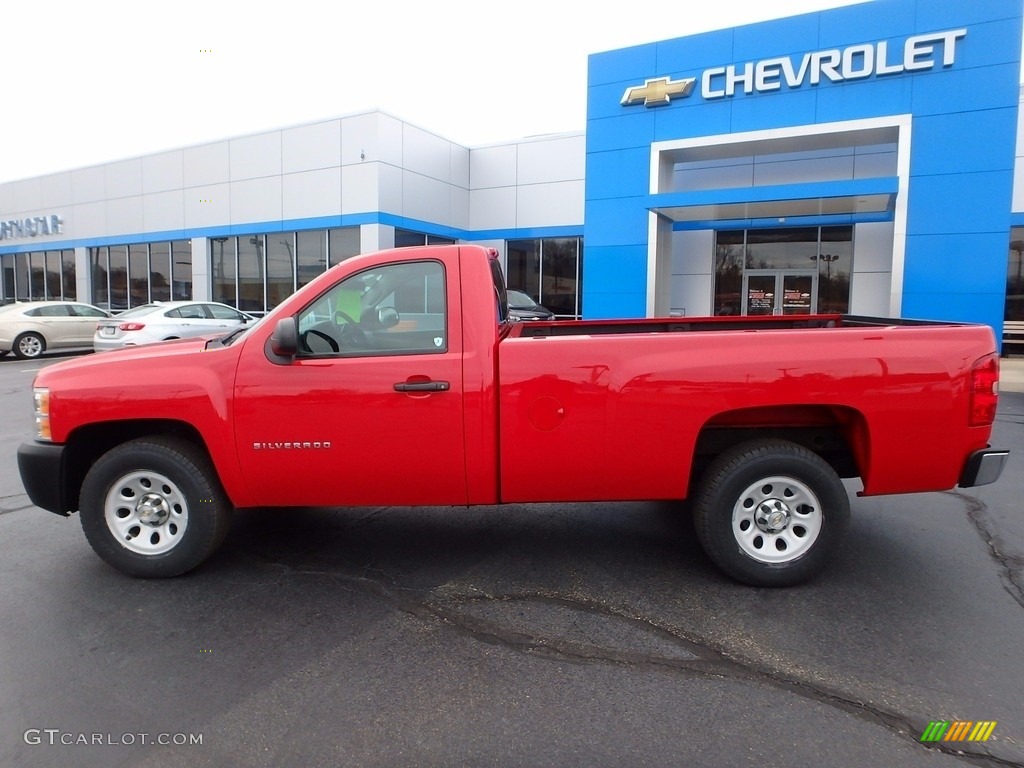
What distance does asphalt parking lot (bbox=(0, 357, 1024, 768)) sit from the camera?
269cm

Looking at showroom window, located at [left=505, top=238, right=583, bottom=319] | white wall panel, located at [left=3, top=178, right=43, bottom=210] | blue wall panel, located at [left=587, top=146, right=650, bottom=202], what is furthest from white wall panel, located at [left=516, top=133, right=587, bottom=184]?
white wall panel, located at [left=3, top=178, right=43, bottom=210]

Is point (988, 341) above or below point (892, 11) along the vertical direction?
below

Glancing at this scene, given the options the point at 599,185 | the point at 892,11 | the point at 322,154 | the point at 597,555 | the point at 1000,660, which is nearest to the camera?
the point at 1000,660

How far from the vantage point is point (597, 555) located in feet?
15.2

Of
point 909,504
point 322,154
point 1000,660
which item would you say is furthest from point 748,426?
point 322,154

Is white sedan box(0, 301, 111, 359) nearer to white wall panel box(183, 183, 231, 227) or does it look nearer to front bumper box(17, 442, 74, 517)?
white wall panel box(183, 183, 231, 227)

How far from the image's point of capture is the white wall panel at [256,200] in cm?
2205

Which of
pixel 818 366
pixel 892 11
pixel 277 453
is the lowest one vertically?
pixel 277 453

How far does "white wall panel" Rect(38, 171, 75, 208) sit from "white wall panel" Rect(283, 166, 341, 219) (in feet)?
40.0

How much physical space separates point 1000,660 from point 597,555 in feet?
7.15

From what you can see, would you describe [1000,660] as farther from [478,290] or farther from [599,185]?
[599,185]

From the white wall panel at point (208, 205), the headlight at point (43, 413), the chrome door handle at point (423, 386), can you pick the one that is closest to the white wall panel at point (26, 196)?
the white wall panel at point (208, 205)

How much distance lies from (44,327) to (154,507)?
17.1 metres

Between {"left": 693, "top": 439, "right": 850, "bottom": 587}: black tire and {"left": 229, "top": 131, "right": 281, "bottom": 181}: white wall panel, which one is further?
{"left": 229, "top": 131, "right": 281, "bottom": 181}: white wall panel
